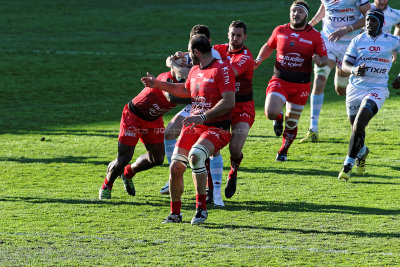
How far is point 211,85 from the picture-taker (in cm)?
816

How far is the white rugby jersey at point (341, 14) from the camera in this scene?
519 inches

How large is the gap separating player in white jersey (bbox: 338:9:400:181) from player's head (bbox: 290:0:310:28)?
121cm

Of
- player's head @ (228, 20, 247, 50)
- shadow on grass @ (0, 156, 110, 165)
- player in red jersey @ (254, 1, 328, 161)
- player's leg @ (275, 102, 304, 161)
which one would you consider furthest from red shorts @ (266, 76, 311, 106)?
shadow on grass @ (0, 156, 110, 165)

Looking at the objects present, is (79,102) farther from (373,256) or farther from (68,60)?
(373,256)

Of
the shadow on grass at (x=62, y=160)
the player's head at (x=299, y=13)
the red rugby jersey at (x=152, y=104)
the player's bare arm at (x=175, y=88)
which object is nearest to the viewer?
the player's bare arm at (x=175, y=88)

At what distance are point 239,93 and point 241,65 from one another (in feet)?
1.47

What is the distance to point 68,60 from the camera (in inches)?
887

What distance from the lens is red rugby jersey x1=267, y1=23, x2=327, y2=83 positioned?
37.0ft

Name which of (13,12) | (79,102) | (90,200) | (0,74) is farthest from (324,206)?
(13,12)

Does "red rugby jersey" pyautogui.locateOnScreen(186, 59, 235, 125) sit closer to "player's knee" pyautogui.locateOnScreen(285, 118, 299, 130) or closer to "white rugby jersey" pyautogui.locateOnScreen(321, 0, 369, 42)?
"player's knee" pyautogui.locateOnScreen(285, 118, 299, 130)

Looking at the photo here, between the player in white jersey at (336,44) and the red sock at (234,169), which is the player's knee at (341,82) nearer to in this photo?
the player in white jersey at (336,44)

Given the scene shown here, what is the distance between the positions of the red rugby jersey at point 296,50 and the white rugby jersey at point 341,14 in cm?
201

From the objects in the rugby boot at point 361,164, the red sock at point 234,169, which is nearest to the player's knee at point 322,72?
the rugby boot at point 361,164

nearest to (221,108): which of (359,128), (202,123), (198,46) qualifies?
(202,123)
